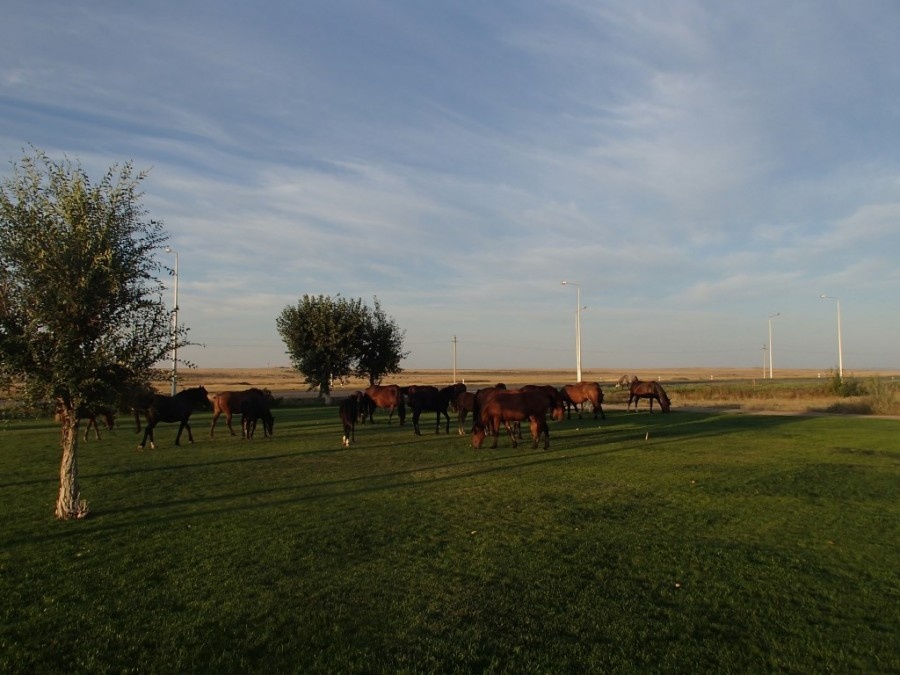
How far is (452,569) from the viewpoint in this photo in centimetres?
694

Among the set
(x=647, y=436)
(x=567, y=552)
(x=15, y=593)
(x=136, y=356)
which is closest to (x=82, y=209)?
(x=136, y=356)

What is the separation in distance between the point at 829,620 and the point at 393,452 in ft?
41.4

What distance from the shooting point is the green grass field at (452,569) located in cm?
494

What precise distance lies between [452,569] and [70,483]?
6.33 metres

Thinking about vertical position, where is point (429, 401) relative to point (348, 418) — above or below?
above

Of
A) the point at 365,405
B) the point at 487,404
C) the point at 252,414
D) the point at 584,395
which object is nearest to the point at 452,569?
the point at 487,404

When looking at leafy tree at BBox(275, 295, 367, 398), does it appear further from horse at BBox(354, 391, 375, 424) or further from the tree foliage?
horse at BBox(354, 391, 375, 424)

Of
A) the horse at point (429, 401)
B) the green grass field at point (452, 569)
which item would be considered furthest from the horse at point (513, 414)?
the horse at point (429, 401)

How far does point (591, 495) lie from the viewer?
11188 millimetres

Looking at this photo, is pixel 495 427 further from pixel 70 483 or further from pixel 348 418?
pixel 70 483

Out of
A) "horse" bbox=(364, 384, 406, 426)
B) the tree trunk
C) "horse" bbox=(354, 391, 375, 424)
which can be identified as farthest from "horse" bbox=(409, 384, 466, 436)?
the tree trunk

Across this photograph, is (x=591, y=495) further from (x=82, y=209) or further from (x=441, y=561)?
(x=82, y=209)

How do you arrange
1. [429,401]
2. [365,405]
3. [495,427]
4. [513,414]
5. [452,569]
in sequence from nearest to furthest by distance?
[452,569]
[513,414]
[495,427]
[429,401]
[365,405]

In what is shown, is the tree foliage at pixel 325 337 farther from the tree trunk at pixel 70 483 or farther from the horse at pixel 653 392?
the tree trunk at pixel 70 483
